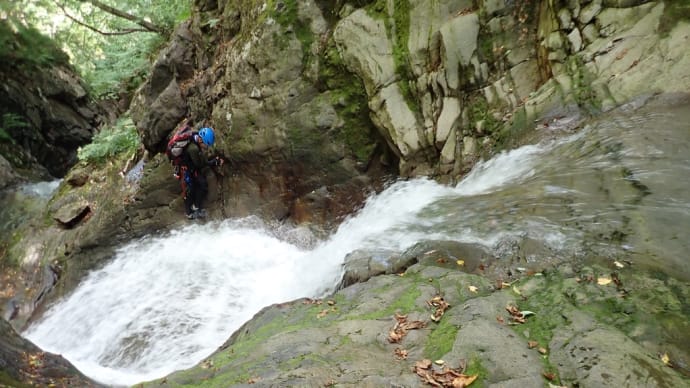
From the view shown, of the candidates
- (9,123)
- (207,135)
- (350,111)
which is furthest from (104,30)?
(350,111)

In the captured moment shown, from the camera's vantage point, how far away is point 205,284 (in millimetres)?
7621

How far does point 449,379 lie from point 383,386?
1.43 feet

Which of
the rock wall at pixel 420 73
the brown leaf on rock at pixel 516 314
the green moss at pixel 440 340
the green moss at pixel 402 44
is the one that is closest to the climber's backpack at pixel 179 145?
the rock wall at pixel 420 73

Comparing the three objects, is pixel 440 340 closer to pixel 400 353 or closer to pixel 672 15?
pixel 400 353

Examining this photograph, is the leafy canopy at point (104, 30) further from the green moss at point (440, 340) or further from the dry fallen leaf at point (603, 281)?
the dry fallen leaf at point (603, 281)

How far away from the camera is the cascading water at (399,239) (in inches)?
162

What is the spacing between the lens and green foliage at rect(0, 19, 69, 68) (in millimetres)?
17344

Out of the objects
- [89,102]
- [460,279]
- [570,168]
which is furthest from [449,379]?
[89,102]

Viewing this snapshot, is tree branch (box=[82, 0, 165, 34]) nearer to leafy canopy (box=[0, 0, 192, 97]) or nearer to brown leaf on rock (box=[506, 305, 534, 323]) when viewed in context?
leafy canopy (box=[0, 0, 192, 97])

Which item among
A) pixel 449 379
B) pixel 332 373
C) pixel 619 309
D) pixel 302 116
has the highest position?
pixel 302 116

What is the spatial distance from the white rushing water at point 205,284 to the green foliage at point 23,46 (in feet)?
43.2

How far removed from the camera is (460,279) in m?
4.07

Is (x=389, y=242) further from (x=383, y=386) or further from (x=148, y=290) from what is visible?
(x=148, y=290)

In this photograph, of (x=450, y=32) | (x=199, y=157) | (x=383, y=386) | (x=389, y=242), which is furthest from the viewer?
(x=199, y=157)
